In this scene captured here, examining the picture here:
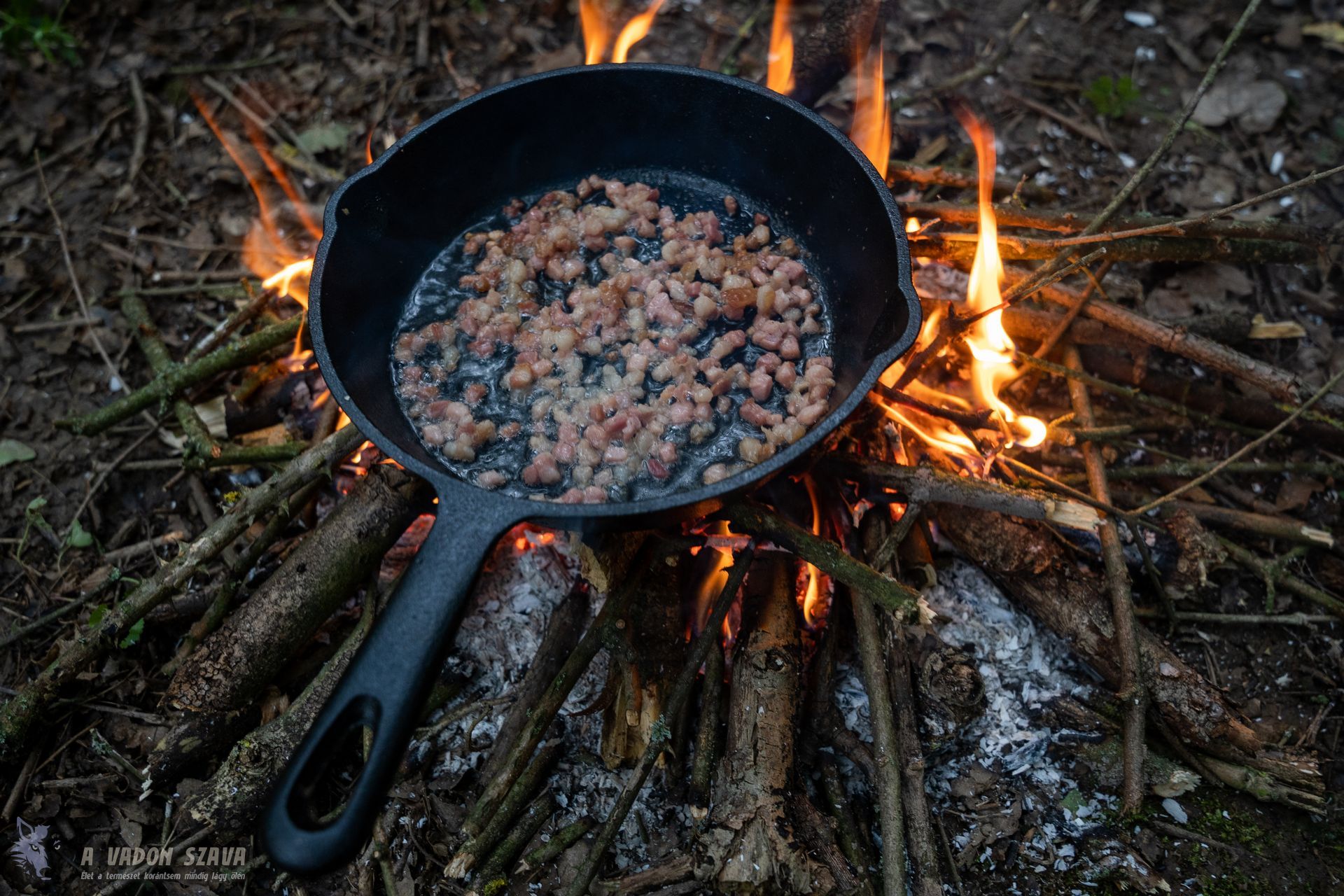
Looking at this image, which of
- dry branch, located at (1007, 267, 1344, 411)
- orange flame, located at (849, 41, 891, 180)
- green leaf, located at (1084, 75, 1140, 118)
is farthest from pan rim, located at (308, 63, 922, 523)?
green leaf, located at (1084, 75, 1140, 118)

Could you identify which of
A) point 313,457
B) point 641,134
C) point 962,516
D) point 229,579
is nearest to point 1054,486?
point 962,516

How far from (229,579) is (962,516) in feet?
7.53

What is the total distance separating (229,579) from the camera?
2.45 m

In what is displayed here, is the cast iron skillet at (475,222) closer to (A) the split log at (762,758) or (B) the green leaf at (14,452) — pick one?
(A) the split log at (762,758)

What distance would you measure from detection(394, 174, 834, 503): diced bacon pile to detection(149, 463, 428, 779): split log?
241mm

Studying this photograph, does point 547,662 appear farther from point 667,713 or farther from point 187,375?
point 187,375

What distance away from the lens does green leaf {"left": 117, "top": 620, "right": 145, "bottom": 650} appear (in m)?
2.46

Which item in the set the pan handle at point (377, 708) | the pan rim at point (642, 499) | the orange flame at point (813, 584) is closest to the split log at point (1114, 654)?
the orange flame at point (813, 584)

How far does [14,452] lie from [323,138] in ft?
6.43

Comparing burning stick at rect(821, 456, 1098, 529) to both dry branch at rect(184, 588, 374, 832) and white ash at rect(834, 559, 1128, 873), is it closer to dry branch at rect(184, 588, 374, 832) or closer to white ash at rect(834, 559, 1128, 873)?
white ash at rect(834, 559, 1128, 873)

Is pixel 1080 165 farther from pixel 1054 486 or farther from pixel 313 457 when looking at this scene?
pixel 313 457

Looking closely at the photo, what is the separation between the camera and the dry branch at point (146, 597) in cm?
228

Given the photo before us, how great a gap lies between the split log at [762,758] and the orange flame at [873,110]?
167 centimetres

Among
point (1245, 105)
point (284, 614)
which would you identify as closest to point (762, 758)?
point (284, 614)
